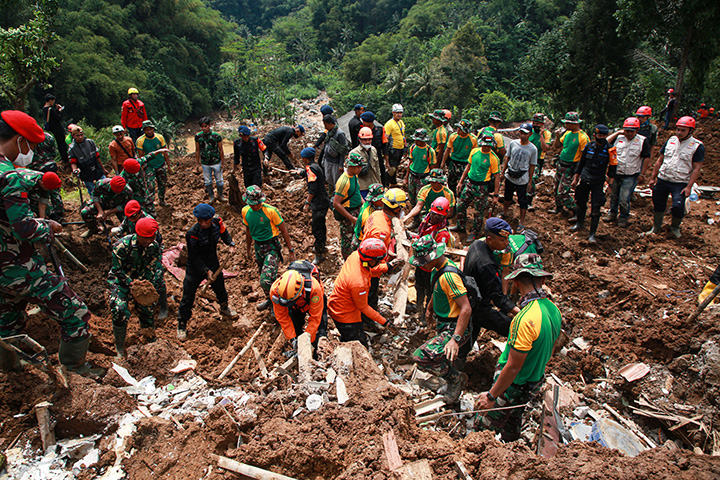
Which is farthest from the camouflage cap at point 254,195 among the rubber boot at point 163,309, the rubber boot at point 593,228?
the rubber boot at point 593,228

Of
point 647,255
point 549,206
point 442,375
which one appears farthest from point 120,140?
point 647,255

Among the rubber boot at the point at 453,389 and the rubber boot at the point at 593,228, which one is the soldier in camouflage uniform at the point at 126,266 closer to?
the rubber boot at the point at 453,389

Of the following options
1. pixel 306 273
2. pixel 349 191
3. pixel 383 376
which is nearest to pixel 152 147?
pixel 349 191

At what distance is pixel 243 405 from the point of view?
369 cm

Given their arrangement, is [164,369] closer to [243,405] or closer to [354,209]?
[243,405]

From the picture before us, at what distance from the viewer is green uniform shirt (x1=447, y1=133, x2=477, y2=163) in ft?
26.5

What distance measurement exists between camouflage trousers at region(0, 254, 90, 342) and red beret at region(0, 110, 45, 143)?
3.67ft

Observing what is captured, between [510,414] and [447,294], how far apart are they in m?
1.20

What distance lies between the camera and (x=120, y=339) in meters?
4.98

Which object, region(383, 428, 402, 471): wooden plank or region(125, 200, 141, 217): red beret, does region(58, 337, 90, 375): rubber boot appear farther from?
region(383, 428, 402, 471): wooden plank

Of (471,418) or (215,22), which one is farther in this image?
(215,22)

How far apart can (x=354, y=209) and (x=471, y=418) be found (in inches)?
144

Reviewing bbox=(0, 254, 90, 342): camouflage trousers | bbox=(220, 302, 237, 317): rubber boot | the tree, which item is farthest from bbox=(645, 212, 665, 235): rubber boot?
the tree

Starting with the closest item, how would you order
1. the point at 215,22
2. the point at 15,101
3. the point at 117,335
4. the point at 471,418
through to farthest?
the point at 471,418 → the point at 117,335 → the point at 15,101 → the point at 215,22
